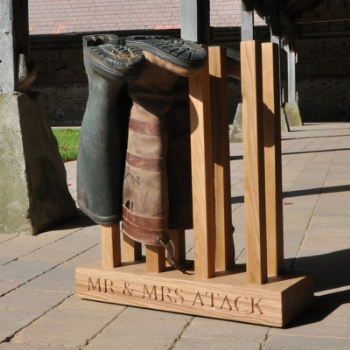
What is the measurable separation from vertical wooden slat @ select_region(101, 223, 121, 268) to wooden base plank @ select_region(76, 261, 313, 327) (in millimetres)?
42

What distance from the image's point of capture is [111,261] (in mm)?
2797

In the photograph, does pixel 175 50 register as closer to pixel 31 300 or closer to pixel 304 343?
pixel 304 343

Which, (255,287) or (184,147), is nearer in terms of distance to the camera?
(255,287)

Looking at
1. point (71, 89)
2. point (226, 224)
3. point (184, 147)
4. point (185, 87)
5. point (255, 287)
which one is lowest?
point (71, 89)

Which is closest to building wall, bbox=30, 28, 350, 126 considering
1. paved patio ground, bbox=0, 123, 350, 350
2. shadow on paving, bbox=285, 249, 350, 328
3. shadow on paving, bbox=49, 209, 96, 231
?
shadow on paving, bbox=49, 209, 96, 231

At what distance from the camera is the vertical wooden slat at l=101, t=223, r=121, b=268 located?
2791 mm

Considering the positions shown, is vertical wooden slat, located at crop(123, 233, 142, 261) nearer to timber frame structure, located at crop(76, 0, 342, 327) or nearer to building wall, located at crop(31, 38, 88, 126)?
timber frame structure, located at crop(76, 0, 342, 327)

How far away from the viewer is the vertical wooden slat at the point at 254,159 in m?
2.38

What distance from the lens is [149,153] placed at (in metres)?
2.57

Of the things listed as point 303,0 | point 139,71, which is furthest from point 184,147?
point 303,0

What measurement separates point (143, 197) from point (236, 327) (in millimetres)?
666

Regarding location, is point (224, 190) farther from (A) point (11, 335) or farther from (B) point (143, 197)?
(A) point (11, 335)

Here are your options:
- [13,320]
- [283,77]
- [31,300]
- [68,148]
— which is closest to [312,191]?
[31,300]

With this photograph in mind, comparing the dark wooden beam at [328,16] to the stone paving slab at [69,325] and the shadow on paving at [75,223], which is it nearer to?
the shadow on paving at [75,223]
